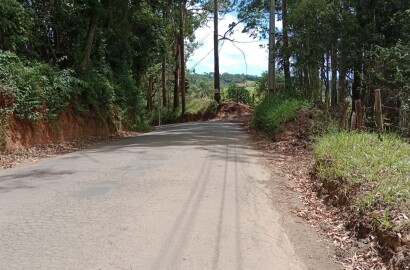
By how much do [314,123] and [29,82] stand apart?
870cm

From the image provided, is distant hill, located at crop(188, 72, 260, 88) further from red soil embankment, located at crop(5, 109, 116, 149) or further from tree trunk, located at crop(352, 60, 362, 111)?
red soil embankment, located at crop(5, 109, 116, 149)

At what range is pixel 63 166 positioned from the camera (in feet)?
29.9

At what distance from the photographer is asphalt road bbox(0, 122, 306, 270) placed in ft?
13.9

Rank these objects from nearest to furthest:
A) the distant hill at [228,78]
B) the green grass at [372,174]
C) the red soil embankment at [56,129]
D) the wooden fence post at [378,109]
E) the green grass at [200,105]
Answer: the green grass at [372,174] < the wooden fence post at [378,109] < the red soil embankment at [56,129] < the green grass at [200,105] < the distant hill at [228,78]

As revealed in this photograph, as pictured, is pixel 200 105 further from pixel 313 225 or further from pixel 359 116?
pixel 313 225

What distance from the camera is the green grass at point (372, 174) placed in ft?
15.0

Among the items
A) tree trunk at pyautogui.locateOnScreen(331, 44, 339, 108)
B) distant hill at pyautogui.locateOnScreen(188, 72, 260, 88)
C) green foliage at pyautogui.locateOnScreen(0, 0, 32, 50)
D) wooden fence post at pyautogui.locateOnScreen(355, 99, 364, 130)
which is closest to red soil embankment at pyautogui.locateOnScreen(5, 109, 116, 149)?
green foliage at pyautogui.locateOnScreen(0, 0, 32, 50)

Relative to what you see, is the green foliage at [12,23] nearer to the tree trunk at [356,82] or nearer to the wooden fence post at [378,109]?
the wooden fence post at [378,109]

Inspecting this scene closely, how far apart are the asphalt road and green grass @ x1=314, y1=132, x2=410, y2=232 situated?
1.08 metres

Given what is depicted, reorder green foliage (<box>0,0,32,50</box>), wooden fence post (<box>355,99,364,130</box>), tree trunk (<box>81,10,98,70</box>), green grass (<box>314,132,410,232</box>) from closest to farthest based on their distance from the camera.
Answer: green grass (<box>314,132,410,232</box>) → wooden fence post (<box>355,99,364,130</box>) → green foliage (<box>0,0,32,50</box>) → tree trunk (<box>81,10,98,70</box>)

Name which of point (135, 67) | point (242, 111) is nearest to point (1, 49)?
point (135, 67)

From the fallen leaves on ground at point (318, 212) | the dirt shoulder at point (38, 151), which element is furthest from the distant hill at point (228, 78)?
the fallen leaves on ground at point (318, 212)

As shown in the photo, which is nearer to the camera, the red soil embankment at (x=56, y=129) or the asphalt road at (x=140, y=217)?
the asphalt road at (x=140, y=217)

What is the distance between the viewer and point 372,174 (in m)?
5.77
